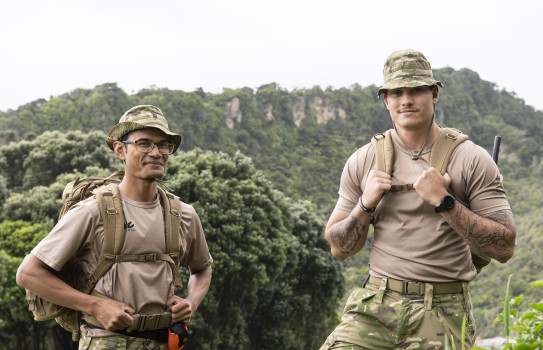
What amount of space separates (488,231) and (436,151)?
56 cm

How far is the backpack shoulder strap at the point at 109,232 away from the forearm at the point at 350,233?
130cm

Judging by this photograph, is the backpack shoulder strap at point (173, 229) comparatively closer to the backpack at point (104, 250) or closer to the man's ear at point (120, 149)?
the backpack at point (104, 250)

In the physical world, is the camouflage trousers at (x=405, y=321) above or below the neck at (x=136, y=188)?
below

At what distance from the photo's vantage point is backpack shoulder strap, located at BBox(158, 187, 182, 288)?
171 inches

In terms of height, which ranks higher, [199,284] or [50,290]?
[50,290]

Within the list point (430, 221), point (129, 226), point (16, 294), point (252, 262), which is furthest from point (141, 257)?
point (252, 262)

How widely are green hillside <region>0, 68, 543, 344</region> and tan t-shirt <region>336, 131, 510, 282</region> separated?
27698mm

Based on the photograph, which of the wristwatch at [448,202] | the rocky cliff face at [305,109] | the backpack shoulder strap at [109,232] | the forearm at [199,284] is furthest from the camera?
the rocky cliff face at [305,109]

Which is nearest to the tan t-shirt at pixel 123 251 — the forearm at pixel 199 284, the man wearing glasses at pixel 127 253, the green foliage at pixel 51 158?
the man wearing glasses at pixel 127 253

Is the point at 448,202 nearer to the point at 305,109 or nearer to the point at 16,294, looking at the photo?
the point at 16,294

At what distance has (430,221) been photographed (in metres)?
4.00

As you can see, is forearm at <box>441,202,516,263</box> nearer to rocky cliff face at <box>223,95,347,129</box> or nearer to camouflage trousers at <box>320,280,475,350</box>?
camouflage trousers at <box>320,280,475,350</box>

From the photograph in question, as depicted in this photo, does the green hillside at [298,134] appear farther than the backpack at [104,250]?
Yes

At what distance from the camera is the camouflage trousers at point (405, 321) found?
3951mm
